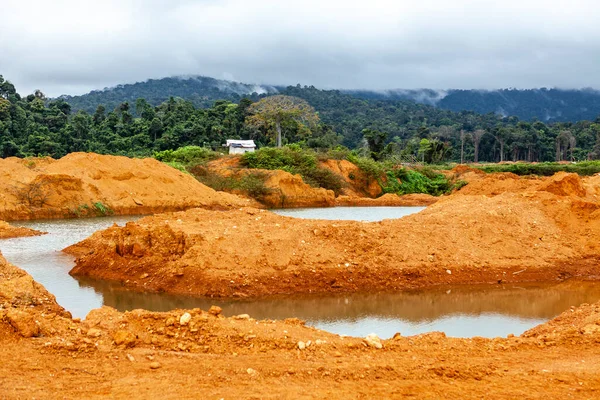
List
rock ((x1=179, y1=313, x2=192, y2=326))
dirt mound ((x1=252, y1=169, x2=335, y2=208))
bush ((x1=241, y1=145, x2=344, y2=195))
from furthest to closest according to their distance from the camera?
bush ((x1=241, y1=145, x2=344, y2=195))
dirt mound ((x1=252, y1=169, x2=335, y2=208))
rock ((x1=179, y1=313, x2=192, y2=326))

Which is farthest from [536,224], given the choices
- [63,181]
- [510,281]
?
[63,181]

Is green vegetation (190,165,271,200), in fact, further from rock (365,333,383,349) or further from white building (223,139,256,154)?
rock (365,333,383,349)

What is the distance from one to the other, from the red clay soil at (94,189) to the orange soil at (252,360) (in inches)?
813

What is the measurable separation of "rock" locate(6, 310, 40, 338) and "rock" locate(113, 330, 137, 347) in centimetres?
96

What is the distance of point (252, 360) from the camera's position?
711 cm

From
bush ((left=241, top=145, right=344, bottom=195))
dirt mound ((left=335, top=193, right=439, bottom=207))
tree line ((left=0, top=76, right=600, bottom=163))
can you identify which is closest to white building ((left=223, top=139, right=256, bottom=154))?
tree line ((left=0, top=76, right=600, bottom=163))

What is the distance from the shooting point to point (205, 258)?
13.5 m

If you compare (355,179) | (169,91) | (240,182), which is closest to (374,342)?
(240,182)

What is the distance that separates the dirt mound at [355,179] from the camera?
1789 inches

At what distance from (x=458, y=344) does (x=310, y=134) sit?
5053 centimetres

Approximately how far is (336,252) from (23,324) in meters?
7.68

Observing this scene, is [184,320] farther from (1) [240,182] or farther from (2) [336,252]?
(1) [240,182]

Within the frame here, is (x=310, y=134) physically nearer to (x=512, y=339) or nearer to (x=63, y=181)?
(x=63, y=181)

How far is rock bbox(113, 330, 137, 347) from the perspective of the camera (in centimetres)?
739
